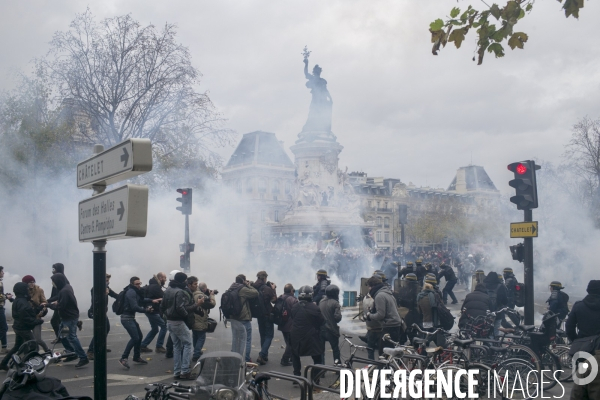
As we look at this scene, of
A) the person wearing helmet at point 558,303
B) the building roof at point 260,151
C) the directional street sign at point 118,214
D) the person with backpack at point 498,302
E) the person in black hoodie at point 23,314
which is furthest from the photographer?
the building roof at point 260,151

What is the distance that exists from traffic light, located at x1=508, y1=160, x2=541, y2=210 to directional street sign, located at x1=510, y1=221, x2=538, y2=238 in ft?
1.13

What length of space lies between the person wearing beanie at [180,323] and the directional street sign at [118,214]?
17.2 feet

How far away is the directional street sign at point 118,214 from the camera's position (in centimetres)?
350

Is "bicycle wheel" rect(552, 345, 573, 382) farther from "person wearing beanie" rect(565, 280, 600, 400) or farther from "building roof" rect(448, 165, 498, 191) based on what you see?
"building roof" rect(448, 165, 498, 191)

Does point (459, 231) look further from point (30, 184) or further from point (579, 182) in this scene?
point (30, 184)

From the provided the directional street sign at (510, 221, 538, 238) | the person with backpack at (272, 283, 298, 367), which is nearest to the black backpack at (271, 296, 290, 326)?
the person with backpack at (272, 283, 298, 367)

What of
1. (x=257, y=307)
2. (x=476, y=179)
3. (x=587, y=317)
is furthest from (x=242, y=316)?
(x=476, y=179)

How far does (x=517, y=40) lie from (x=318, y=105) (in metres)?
38.1

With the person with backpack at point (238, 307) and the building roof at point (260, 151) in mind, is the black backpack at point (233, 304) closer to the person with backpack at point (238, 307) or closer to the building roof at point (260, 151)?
the person with backpack at point (238, 307)

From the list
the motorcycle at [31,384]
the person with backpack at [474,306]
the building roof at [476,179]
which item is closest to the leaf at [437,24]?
the motorcycle at [31,384]

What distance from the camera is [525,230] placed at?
9.95 meters

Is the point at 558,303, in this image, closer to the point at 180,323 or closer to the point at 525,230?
the point at 525,230

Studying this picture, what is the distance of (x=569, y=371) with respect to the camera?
9.36 meters

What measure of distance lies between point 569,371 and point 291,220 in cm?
3167
